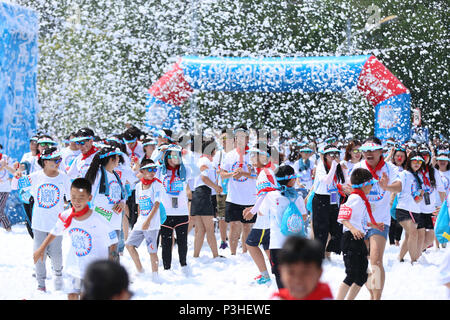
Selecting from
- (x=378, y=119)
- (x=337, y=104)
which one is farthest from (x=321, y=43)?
(x=378, y=119)

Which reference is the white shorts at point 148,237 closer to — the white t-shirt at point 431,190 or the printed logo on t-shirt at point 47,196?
the printed logo on t-shirt at point 47,196

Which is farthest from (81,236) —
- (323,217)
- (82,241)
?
(323,217)

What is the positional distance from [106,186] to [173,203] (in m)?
A: 1.55

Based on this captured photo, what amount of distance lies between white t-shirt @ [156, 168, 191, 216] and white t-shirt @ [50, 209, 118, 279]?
2.42 metres

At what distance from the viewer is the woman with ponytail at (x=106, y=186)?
5.92m

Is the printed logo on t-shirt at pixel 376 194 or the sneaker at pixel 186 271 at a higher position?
the printed logo on t-shirt at pixel 376 194

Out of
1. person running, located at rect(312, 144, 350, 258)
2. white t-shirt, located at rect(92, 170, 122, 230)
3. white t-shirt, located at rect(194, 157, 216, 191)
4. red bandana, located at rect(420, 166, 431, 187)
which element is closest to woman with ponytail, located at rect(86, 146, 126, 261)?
white t-shirt, located at rect(92, 170, 122, 230)

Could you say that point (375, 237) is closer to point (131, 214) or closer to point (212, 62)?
point (131, 214)

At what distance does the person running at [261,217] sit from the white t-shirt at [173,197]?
1043 millimetres

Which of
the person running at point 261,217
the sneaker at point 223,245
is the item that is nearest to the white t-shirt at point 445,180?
the sneaker at point 223,245

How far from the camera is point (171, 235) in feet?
24.2

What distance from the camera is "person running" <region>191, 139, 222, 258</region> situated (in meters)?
8.45

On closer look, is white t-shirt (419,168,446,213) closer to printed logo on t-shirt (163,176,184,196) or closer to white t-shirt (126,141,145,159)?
printed logo on t-shirt (163,176,184,196)

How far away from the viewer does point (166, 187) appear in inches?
295
